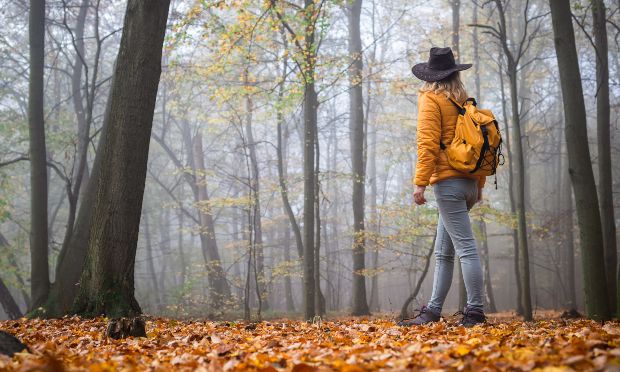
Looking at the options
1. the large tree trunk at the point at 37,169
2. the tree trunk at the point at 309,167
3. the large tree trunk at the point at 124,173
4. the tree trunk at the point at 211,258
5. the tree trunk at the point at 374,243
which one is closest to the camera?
the large tree trunk at the point at 124,173

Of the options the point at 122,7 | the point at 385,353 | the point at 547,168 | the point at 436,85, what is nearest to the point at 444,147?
the point at 436,85

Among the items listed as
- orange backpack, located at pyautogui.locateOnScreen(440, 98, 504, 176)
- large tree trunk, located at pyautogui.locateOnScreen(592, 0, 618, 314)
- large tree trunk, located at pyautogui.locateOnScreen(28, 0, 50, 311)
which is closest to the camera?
orange backpack, located at pyautogui.locateOnScreen(440, 98, 504, 176)

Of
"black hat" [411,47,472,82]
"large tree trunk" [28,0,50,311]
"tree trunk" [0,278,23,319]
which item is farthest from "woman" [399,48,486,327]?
"tree trunk" [0,278,23,319]

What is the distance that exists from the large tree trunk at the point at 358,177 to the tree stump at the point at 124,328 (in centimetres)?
951

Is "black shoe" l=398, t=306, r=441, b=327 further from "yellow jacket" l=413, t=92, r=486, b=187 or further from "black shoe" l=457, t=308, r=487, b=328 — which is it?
"yellow jacket" l=413, t=92, r=486, b=187

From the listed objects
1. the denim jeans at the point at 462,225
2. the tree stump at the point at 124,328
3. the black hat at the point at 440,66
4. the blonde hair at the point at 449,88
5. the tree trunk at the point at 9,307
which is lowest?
the tree trunk at the point at 9,307

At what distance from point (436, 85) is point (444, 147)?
572 mm

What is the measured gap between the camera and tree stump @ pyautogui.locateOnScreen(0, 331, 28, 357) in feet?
9.49

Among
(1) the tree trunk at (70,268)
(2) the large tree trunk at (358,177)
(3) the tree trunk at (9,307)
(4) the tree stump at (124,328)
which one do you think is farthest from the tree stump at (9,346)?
(2) the large tree trunk at (358,177)

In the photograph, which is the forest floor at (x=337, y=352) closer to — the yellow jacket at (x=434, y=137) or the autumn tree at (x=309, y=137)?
the yellow jacket at (x=434, y=137)

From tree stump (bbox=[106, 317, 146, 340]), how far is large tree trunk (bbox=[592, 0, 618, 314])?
673 cm

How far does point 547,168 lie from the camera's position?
29.5 meters

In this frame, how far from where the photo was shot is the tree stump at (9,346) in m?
2.89

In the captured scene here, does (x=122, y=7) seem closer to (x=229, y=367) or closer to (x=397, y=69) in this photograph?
(x=397, y=69)
